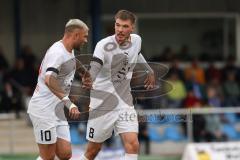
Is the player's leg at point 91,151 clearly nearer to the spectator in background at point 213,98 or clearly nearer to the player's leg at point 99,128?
the player's leg at point 99,128

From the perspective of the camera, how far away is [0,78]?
19672 millimetres

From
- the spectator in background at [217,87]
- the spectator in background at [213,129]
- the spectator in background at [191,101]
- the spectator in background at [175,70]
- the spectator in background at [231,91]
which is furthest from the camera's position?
the spectator in background at [175,70]

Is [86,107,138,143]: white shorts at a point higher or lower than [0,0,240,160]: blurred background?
higher

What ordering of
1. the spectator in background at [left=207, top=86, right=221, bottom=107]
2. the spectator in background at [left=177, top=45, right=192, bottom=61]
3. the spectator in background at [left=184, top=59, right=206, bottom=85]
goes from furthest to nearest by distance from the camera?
the spectator in background at [left=177, top=45, right=192, bottom=61]
the spectator in background at [left=184, top=59, right=206, bottom=85]
the spectator in background at [left=207, top=86, right=221, bottom=107]

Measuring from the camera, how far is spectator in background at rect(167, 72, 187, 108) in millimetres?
18844

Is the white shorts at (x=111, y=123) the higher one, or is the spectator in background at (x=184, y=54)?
the white shorts at (x=111, y=123)

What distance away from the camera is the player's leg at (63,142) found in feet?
33.6

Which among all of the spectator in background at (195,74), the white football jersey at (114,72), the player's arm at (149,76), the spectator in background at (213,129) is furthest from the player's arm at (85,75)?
the spectator in background at (195,74)

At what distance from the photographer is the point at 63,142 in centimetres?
1029

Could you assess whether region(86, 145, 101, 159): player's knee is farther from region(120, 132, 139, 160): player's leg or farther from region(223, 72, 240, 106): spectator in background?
region(223, 72, 240, 106): spectator in background

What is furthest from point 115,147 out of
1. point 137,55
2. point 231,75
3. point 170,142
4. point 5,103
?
point 137,55

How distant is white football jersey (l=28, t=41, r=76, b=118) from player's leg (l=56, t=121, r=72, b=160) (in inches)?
9.1

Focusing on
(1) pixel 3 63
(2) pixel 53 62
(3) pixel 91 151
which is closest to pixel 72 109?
(2) pixel 53 62

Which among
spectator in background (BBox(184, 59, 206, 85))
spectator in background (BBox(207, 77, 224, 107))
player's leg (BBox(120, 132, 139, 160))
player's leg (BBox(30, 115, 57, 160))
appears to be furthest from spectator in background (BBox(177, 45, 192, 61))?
player's leg (BBox(120, 132, 139, 160))
